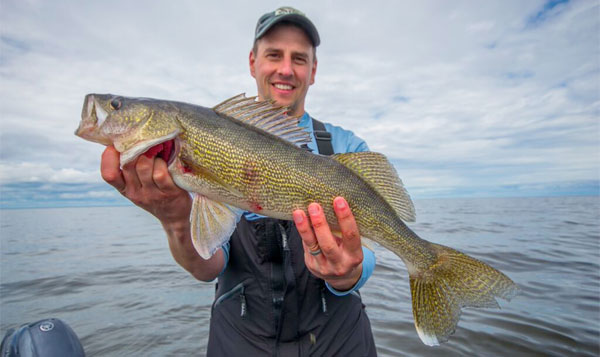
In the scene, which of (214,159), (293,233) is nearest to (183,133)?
(214,159)

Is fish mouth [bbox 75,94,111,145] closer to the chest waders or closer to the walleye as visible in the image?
the walleye

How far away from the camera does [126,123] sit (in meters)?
2.19

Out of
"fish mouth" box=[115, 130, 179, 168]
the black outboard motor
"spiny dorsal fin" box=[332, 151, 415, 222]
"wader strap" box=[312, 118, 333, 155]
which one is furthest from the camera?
"wader strap" box=[312, 118, 333, 155]

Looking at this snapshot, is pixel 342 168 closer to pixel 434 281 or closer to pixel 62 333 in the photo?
pixel 434 281

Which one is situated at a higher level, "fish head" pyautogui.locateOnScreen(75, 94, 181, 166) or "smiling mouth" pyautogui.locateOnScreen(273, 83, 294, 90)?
"smiling mouth" pyautogui.locateOnScreen(273, 83, 294, 90)

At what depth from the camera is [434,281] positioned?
2590 millimetres

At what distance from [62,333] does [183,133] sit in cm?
266

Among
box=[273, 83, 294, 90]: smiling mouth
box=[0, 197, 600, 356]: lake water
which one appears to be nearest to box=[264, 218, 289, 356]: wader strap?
box=[273, 83, 294, 90]: smiling mouth

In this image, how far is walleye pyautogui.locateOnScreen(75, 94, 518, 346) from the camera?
220 centimetres

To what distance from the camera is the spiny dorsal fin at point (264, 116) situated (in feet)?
7.89

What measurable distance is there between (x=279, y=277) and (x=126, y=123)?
1.79 metres

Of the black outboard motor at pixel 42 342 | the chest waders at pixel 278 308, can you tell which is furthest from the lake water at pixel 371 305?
the chest waders at pixel 278 308

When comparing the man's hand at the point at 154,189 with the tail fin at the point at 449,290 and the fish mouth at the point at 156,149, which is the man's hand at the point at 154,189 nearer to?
the fish mouth at the point at 156,149

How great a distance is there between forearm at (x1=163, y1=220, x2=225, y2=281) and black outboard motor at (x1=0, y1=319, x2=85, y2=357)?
4.87 feet
